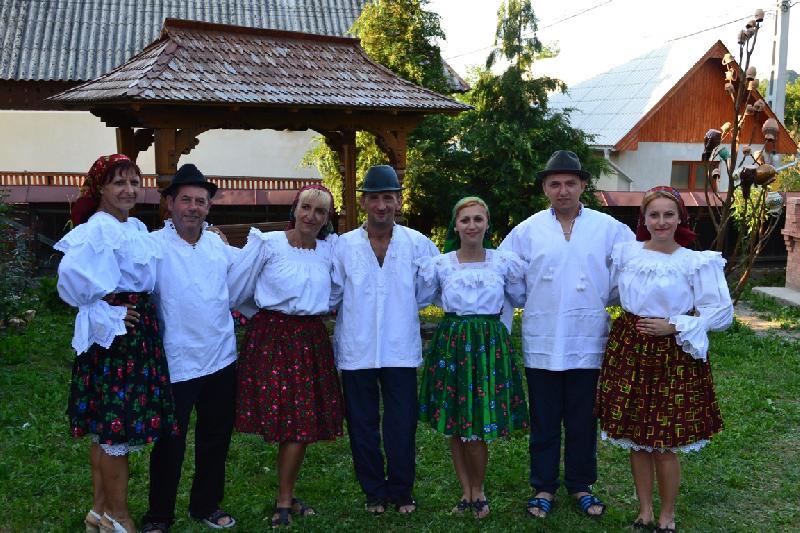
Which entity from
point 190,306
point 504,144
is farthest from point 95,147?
point 190,306

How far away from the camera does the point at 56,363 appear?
725 cm

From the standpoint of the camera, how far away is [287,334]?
3693 mm

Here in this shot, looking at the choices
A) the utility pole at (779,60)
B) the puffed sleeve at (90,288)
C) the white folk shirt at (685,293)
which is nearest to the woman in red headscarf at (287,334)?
the puffed sleeve at (90,288)

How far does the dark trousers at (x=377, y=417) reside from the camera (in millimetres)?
3908

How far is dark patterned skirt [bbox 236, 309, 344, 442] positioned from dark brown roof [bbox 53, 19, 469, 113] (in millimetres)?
3525

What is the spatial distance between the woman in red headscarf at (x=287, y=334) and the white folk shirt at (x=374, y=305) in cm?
13

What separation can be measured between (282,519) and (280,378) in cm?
76

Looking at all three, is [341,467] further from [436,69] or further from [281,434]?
[436,69]

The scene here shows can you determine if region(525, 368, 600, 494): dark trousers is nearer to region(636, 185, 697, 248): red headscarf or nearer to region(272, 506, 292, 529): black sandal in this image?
region(636, 185, 697, 248): red headscarf

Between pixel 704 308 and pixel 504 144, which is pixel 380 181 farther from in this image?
pixel 504 144

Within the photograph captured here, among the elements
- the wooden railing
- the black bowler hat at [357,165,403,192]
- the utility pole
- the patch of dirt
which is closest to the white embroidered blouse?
the black bowler hat at [357,165,403,192]

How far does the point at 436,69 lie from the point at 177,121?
186 inches

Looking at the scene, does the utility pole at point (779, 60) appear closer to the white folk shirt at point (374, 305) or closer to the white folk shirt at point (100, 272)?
the white folk shirt at point (374, 305)

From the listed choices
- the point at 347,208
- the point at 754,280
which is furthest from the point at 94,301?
the point at 754,280
